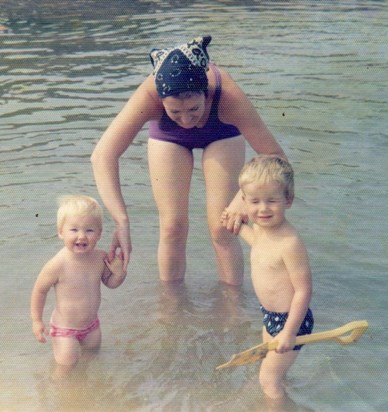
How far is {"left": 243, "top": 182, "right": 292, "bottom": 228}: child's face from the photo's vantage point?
366cm

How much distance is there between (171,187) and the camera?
4664mm

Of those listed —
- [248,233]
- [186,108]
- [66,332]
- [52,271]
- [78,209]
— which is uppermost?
[186,108]

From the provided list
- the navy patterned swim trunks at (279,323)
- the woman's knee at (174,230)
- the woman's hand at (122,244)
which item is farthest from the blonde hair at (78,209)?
the navy patterned swim trunks at (279,323)

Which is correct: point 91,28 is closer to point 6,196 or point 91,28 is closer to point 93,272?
point 6,196

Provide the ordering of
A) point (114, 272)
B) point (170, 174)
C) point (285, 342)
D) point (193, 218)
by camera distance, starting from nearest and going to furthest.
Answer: point (285, 342) < point (114, 272) < point (170, 174) < point (193, 218)

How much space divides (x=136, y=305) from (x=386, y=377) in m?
1.55

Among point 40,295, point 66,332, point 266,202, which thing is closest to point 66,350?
point 66,332

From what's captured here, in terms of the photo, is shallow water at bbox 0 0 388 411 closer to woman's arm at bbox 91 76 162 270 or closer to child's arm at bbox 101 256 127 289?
child's arm at bbox 101 256 127 289

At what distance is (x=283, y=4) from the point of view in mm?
16891

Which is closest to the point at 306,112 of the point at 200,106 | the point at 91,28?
the point at 200,106

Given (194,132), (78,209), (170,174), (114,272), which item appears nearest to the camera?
(78,209)

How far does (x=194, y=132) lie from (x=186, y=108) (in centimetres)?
50

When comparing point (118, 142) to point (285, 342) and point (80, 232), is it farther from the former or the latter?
point (285, 342)

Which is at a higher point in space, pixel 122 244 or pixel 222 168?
pixel 222 168
